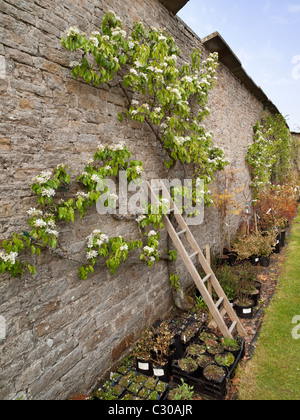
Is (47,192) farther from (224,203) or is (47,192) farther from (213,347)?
(224,203)

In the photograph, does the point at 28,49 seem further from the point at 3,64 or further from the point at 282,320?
the point at 282,320

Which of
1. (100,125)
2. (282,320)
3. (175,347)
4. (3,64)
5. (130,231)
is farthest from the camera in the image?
(282,320)

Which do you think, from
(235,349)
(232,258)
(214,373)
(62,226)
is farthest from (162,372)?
(232,258)

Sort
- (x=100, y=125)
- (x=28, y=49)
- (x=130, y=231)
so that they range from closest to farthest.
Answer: (x=28, y=49)
(x=100, y=125)
(x=130, y=231)

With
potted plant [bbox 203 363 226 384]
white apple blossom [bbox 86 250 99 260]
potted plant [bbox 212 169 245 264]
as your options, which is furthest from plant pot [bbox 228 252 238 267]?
white apple blossom [bbox 86 250 99 260]

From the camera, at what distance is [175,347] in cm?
313

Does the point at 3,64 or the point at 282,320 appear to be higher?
the point at 3,64

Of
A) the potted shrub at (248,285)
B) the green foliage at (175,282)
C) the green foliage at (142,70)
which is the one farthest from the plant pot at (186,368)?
the green foliage at (142,70)

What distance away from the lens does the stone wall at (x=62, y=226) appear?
2043mm

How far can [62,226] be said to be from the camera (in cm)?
248

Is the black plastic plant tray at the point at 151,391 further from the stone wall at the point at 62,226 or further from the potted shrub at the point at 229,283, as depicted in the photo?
the potted shrub at the point at 229,283

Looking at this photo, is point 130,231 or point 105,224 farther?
point 130,231

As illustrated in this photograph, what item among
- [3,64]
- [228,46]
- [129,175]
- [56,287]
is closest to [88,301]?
[56,287]
